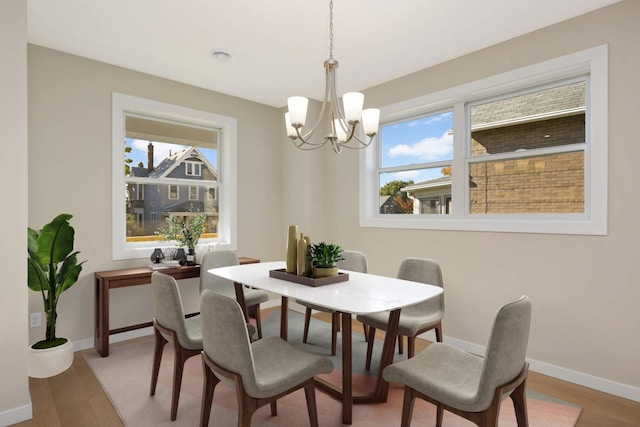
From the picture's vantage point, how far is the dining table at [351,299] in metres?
1.87

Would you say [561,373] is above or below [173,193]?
below

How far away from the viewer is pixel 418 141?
149 inches

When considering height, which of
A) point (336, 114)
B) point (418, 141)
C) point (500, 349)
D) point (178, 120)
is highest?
point (178, 120)

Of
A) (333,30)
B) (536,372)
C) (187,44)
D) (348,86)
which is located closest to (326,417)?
(536,372)

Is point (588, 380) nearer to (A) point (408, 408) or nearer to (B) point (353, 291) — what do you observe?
(A) point (408, 408)

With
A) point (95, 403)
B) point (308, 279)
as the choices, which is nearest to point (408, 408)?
point (308, 279)

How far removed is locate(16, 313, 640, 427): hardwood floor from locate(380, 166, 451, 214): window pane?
65.9 inches

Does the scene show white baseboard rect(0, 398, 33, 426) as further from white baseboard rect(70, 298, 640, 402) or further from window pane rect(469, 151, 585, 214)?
window pane rect(469, 151, 585, 214)

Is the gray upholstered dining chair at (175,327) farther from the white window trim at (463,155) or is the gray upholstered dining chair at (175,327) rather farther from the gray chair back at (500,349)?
the white window trim at (463,155)

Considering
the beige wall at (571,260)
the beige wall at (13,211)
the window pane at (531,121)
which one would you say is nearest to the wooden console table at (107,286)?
the beige wall at (13,211)

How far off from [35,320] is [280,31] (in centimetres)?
313

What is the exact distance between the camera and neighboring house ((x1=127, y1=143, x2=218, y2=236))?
3.81 m

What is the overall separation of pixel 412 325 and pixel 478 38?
2.34 metres

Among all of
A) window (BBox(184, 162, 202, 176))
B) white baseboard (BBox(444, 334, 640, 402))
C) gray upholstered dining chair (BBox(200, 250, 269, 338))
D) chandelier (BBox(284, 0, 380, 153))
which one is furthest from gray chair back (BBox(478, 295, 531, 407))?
window (BBox(184, 162, 202, 176))
